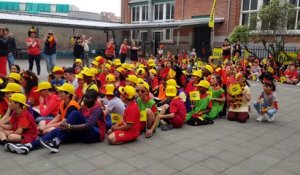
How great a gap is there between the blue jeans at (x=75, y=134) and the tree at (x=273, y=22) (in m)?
14.3

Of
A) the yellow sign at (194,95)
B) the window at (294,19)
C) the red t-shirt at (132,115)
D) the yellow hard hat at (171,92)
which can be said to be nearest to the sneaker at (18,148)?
the red t-shirt at (132,115)

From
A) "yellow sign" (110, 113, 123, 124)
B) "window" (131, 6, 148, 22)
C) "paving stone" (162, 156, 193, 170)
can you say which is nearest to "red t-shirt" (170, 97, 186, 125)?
"yellow sign" (110, 113, 123, 124)

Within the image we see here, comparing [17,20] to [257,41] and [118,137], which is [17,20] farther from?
[118,137]

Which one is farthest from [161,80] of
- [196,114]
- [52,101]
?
[52,101]

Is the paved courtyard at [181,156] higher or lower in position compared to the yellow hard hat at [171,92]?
lower

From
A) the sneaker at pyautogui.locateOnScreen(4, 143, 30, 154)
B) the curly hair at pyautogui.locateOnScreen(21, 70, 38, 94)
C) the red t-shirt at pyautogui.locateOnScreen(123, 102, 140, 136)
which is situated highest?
the curly hair at pyautogui.locateOnScreen(21, 70, 38, 94)

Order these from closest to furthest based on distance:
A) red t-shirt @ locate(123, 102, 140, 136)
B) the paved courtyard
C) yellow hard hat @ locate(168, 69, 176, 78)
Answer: the paved courtyard, red t-shirt @ locate(123, 102, 140, 136), yellow hard hat @ locate(168, 69, 176, 78)

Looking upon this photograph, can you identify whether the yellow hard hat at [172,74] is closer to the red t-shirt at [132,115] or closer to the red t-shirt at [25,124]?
the red t-shirt at [132,115]

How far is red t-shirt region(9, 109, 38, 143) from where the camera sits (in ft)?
15.3

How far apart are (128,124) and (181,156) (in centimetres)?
104

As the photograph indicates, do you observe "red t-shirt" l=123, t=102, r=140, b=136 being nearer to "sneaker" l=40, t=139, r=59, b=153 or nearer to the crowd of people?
the crowd of people

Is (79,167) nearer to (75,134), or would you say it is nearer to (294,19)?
(75,134)

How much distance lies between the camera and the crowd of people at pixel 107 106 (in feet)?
15.8

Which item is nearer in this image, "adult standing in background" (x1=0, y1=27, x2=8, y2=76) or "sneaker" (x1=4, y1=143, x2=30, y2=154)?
"sneaker" (x1=4, y1=143, x2=30, y2=154)
